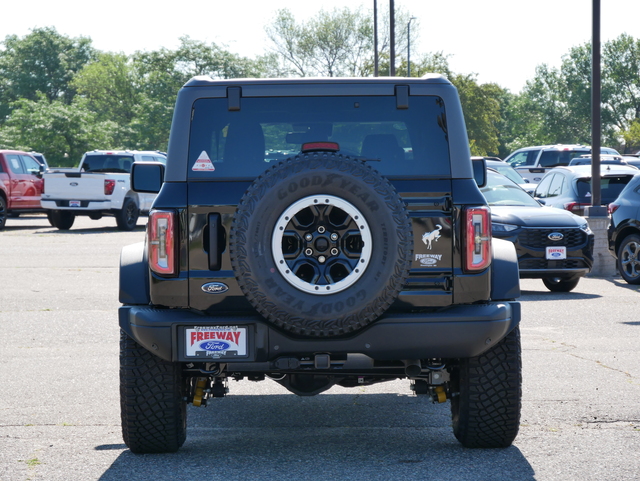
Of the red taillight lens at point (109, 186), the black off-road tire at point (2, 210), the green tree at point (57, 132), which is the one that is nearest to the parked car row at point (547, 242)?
the red taillight lens at point (109, 186)

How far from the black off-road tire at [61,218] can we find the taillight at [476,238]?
70.9 ft

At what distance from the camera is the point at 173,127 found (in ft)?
16.1

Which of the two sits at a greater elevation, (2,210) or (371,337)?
(2,210)

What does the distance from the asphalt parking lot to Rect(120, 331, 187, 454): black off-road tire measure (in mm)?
161

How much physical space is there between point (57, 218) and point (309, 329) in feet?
71.3

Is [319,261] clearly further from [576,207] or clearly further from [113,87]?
[113,87]

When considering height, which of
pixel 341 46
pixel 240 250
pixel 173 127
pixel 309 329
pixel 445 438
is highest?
pixel 341 46

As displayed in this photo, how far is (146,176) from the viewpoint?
222 inches

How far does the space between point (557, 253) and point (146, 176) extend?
787 centimetres

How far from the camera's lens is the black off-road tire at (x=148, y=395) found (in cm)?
485

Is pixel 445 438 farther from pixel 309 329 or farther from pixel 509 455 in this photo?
pixel 309 329

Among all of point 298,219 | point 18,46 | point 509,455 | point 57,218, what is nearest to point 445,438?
point 509,455

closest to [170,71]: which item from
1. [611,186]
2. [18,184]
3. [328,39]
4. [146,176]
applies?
[328,39]

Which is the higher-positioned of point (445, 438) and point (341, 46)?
point (341, 46)
